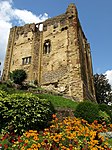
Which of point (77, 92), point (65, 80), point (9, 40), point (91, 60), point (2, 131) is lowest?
point (2, 131)

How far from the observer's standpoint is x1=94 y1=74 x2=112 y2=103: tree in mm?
36222

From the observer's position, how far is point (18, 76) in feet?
97.5

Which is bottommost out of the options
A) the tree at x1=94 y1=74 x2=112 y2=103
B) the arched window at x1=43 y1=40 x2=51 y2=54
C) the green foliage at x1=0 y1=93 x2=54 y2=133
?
the green foliage at x1=0 y1=93 x2=54 y2=133

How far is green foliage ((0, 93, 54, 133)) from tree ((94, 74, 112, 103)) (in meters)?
26.4

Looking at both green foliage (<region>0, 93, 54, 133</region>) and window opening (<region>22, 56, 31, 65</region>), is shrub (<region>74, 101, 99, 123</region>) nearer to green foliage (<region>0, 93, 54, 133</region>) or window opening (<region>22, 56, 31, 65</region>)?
green foliage (<region>0, 93, 54, 133</region>)

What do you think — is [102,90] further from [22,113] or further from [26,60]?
[22,113]

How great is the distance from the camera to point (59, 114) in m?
13.9

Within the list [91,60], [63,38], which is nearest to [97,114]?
[63,38]

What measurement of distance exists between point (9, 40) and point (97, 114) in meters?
25.4

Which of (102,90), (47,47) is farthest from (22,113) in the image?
(102,90)

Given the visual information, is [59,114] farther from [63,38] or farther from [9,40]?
[9,40]

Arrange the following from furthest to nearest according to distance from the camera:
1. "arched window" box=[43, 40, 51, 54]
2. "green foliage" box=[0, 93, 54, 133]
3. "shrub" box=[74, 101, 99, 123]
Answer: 1. "arched window" box=[43, 40, 51, 54]
2. "shrub" box=[74, 101, 99, 123]
3. "green foliage" box=[0, 93, 54, 133]

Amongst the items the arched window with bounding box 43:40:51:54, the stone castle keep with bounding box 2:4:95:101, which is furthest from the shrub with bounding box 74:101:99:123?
the arched window with bounding box 43:40:51:54

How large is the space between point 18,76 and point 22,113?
19882 mm
